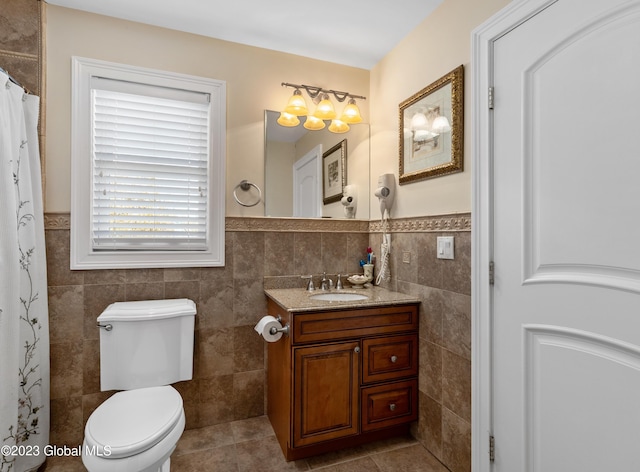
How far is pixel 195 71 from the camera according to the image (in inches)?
83.3

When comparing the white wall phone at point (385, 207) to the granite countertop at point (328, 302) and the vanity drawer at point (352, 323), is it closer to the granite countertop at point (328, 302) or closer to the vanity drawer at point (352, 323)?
the granite countertop at point (328, 302)

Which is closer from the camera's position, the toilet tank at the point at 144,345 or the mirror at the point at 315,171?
the toilet tank at the point at 144,345

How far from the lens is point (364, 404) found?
71.8 inches

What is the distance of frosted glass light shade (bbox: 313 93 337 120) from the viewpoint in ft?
7.47

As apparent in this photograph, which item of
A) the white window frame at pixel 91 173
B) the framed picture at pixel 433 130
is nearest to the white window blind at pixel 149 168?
the white window frame at pixel 91 173

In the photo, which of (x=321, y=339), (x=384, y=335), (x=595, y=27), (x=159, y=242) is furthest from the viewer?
(x=159, y=242)

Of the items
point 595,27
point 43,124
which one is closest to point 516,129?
point 595,27

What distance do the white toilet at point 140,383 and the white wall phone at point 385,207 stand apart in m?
1.21

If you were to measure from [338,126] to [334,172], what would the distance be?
1.06ft

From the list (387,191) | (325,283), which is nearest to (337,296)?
(325,283)

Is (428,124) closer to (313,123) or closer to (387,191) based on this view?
(387,191)

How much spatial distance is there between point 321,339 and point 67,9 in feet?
7.54

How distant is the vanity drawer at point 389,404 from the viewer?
1833 millimetres

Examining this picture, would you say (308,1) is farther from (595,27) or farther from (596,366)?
(596,366)
